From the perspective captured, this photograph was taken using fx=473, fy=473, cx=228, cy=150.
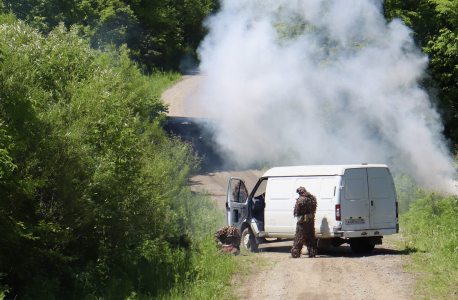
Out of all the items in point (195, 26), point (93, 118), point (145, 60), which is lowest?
point (93, 118)

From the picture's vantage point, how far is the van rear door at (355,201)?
1098cm

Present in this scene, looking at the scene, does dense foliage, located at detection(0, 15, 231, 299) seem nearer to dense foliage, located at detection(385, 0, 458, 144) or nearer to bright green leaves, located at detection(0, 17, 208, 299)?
bright green leaves, located at detection(0, 17, 208, 299)

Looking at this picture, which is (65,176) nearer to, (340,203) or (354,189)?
(340,203)

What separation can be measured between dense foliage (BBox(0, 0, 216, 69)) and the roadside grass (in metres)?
18.7

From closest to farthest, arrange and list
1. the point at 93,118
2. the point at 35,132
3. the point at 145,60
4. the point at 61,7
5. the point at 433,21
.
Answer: the point at 35,132
the point at 93,118
the point at 61,7
the point at 433,21
the point at 145,60

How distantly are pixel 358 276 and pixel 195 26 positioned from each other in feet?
112

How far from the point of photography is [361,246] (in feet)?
39.2

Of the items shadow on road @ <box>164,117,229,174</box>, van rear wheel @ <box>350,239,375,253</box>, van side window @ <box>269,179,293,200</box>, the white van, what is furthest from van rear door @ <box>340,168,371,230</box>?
shadow on road @ <box>164,117,229,174</box>

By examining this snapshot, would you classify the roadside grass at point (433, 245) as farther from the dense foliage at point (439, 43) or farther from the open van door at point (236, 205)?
the dense foliage at point (439, 43)

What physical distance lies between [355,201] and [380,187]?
2.67ft

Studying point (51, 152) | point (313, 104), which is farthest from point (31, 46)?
point (313, 104)

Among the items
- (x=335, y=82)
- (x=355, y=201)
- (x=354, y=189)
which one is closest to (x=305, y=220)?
(x=355, y=201)

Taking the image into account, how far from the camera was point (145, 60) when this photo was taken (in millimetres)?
39625

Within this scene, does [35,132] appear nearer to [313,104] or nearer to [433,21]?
[313,104]
